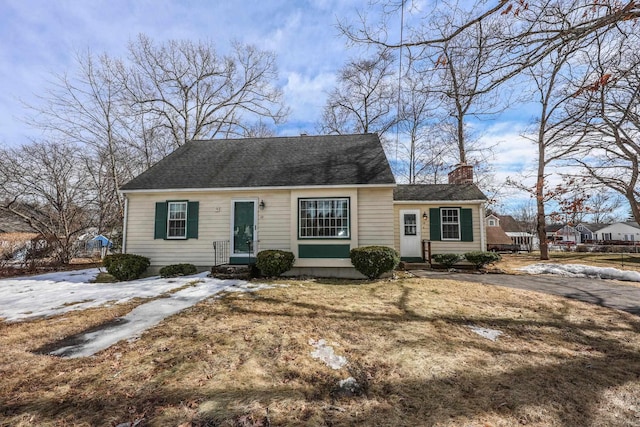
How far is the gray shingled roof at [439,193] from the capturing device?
13.5m

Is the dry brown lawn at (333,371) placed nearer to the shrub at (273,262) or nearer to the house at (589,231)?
the shrub at (273,262)

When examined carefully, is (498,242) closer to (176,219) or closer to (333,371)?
(176,219)

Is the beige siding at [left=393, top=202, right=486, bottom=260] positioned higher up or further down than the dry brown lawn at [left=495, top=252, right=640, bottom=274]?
higher up

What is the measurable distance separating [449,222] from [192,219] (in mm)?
10828

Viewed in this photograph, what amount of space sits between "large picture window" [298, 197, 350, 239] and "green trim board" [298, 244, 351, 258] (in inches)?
13.1

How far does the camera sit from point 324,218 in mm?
9984

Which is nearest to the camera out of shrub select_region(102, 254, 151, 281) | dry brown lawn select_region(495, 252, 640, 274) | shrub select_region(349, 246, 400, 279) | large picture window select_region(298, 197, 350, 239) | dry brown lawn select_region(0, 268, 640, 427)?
dry brown lawn select_region(0, 268, 640, 427)

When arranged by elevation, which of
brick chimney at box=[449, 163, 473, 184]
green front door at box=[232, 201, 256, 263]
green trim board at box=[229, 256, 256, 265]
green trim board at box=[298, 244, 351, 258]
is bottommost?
green trim board at box=[229, 256, 256, 265]

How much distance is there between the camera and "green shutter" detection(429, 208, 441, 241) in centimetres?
1351

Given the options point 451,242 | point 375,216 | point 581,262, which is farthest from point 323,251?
point 581,262

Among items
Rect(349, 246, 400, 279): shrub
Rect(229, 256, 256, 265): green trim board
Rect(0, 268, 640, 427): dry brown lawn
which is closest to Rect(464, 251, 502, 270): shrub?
Rect(349, 246, 400, 279): shrub

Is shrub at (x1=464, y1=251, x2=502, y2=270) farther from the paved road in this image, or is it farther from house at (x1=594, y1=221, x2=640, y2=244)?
house at (x1=594, y1=221, x2=640, y2=244)

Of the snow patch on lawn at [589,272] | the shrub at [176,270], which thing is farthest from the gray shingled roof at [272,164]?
the snow patch on lawn at [589,272]

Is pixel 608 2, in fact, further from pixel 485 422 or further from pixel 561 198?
pixel 561 198
